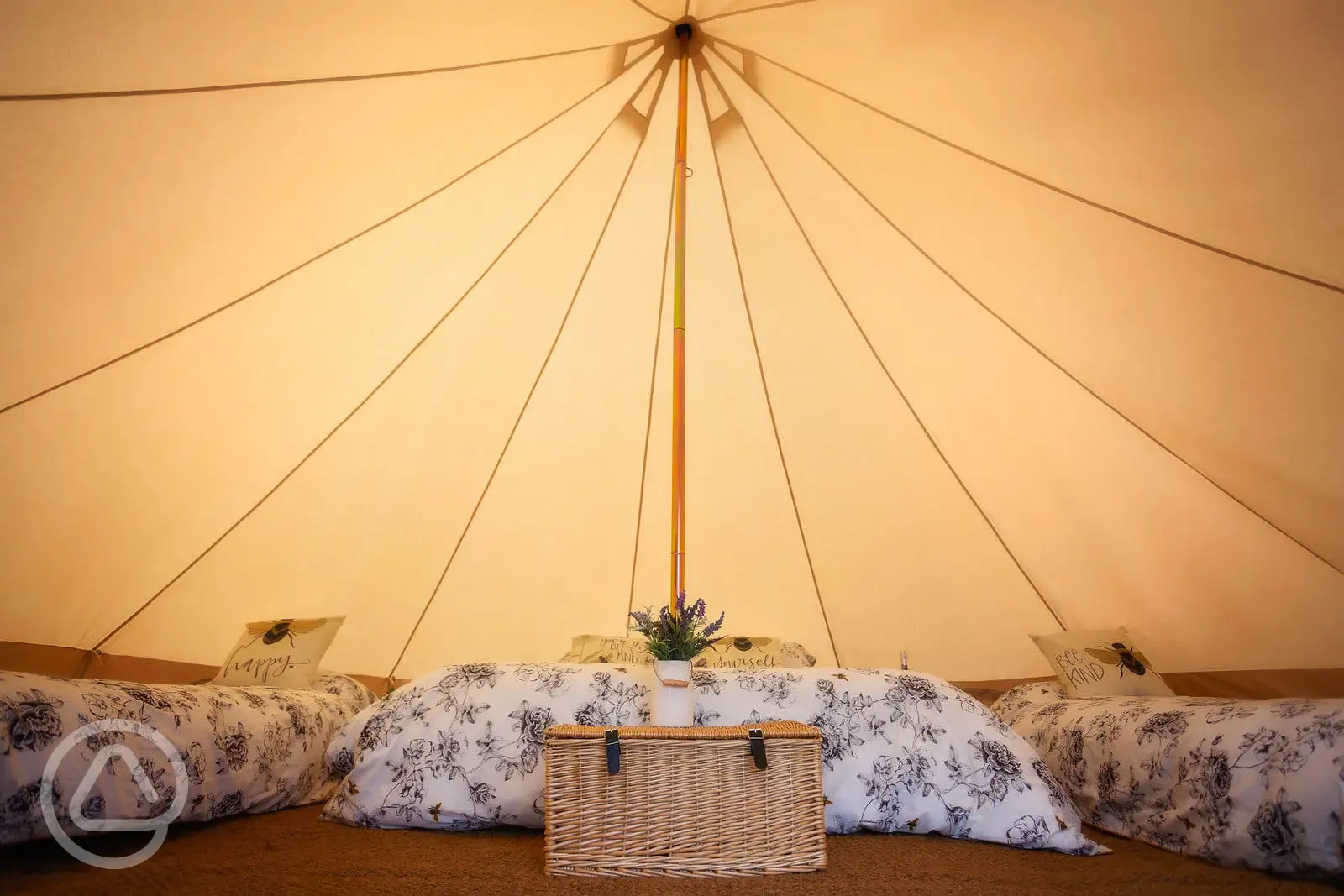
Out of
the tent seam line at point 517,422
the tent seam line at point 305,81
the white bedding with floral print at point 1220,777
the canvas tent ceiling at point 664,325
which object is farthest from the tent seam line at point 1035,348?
the white bedding with floral print at point 1220,777

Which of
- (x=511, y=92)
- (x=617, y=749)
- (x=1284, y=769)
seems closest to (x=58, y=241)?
(x=511, y=92)

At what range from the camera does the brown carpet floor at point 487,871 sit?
1.33m

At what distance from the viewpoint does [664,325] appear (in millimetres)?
3863

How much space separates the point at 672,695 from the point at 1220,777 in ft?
3.85

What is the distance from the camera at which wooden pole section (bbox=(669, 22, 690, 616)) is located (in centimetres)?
288

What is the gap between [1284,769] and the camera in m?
1.55

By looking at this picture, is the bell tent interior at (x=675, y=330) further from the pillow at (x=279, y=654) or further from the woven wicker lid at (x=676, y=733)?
the woven wicker lid at (x=676, y=733)

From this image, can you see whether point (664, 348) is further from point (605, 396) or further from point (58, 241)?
point (58, 241)

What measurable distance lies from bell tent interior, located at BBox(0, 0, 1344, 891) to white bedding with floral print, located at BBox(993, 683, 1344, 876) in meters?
0.20

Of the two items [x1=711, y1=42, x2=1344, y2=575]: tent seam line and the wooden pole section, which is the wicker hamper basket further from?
[x1=711, y1=42, x2=1344, y2=575]: tent seam line

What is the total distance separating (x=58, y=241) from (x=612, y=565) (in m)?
2.47

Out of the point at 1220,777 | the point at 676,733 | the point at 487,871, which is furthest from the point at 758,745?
the point at 1220,777

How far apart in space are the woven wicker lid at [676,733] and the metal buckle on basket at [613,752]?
0.01 meters

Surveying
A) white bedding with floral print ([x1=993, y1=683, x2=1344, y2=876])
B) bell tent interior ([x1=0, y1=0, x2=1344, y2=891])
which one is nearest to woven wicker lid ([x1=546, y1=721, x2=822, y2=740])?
bell tent interior ([x1=0, y1=0, x2=1344, y2=891])
